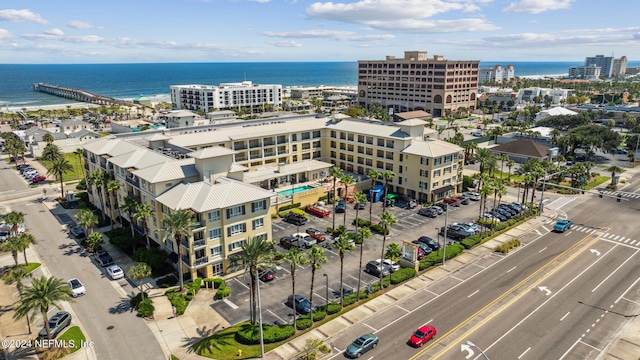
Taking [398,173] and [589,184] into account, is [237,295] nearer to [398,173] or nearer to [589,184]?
[398,173]

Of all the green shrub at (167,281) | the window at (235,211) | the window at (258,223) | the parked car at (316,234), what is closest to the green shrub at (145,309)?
the green shrub at (167,281)

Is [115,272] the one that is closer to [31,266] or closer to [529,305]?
[31,266]

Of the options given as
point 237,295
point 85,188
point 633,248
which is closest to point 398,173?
point 633,248

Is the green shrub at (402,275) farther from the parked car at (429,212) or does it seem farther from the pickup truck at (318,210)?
the pickup truck at (318,210)

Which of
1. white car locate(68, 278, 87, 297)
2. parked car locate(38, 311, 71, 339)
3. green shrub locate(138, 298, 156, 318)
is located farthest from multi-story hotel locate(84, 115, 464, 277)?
parked car locate(38, 311, 71, 339)

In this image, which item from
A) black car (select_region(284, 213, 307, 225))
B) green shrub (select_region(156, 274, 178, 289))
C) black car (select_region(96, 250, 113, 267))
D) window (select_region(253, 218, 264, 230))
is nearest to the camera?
green shrub (select_region(156, 274, 178, 289))

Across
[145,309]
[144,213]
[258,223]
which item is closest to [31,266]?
[144,213]

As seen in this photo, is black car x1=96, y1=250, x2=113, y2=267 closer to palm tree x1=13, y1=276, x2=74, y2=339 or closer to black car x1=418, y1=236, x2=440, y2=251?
palm tree x1=13, y1=276, x2=74, y2=339
